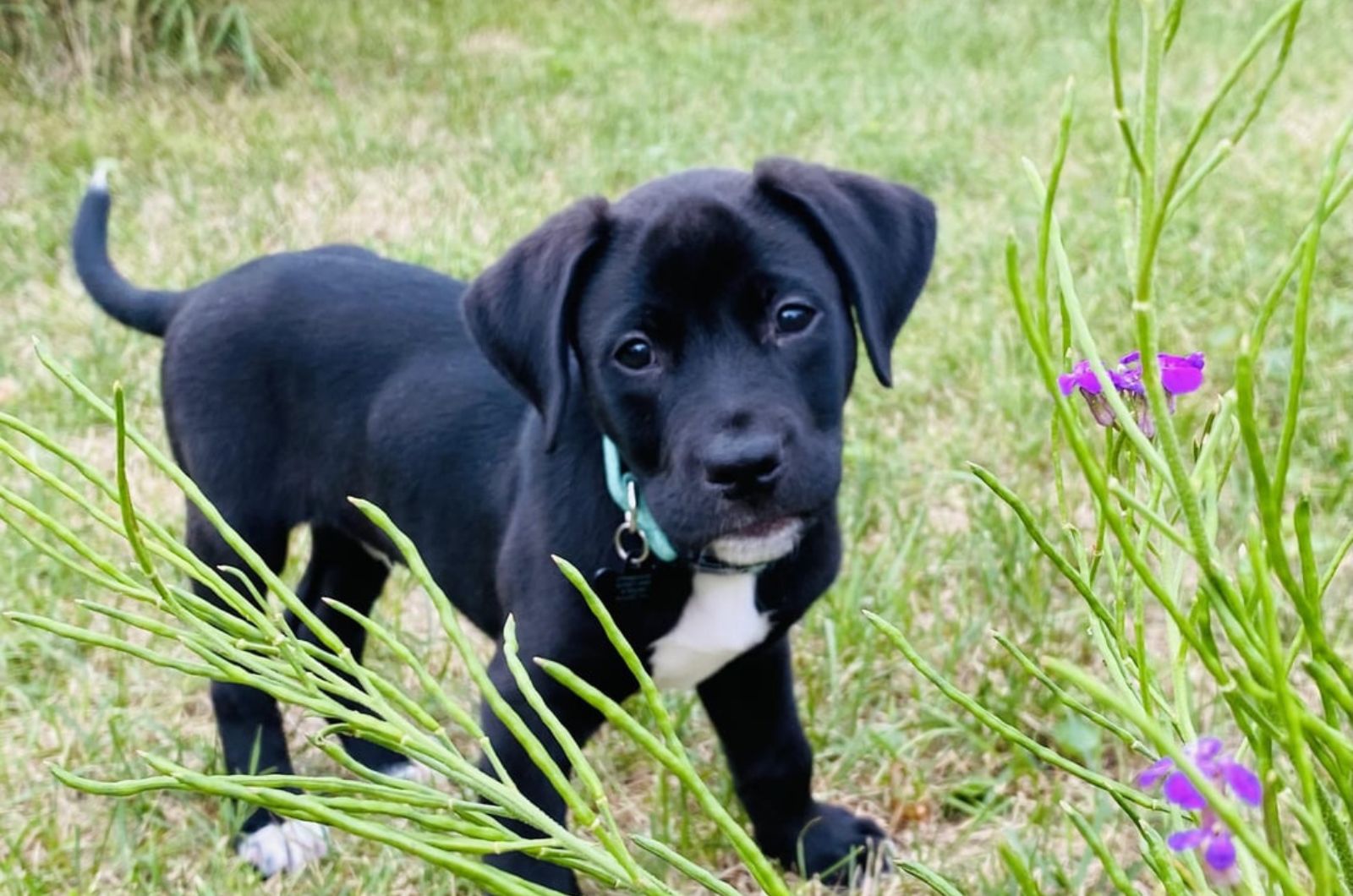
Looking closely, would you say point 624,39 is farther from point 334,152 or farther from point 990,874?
point 990,874

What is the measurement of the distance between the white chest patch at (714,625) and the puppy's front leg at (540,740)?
13cm

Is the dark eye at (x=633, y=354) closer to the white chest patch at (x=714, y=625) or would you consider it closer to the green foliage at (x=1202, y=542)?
the white chest patch at (x=714, y=625)

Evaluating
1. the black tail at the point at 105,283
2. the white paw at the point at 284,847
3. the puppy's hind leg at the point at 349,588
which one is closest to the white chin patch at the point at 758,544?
the white paw at the point at 284,847

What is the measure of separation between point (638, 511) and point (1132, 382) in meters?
1.11

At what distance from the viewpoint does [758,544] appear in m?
1.93

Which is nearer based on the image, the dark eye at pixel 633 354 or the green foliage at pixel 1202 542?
the green foliage at pixel 1202 542

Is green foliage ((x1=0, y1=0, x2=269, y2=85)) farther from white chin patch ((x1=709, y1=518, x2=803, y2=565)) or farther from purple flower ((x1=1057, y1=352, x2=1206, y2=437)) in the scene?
purple flower ((x1=1057, y1=352, x2=1206, y2=437))

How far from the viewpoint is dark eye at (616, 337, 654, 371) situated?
2.00 metres

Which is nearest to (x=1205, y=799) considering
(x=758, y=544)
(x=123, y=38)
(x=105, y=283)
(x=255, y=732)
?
(x=758, y=544)

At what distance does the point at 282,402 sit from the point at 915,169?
3.60 metres

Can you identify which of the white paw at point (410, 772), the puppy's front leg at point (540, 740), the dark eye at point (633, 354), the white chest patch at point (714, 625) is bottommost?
the white paw at point (410, 772)

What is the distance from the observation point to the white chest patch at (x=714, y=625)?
204cm

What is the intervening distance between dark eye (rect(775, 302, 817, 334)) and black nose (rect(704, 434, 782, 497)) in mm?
223

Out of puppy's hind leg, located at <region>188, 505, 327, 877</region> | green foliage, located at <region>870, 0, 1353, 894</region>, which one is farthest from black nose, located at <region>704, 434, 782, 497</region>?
puppy's hind leg, located at <region>188, 505, 327, 877</region>
